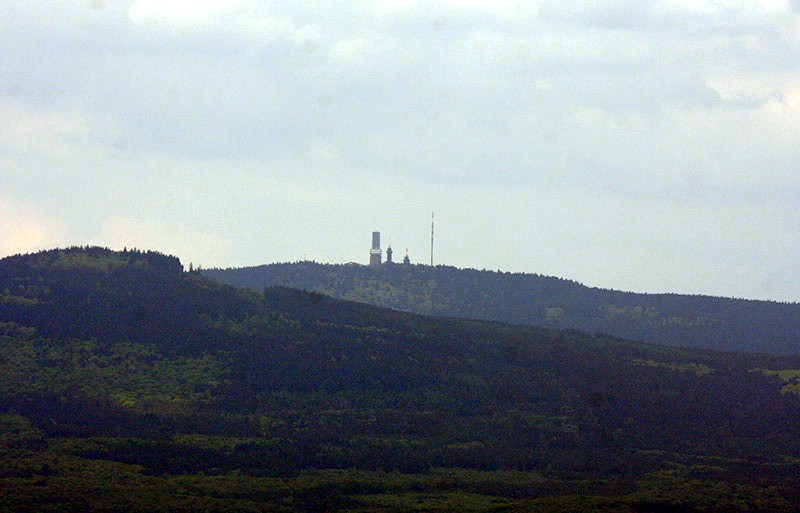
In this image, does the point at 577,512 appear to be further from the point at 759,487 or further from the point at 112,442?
the point at 112,442

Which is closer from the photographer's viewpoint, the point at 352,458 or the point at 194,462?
the point at 194,462

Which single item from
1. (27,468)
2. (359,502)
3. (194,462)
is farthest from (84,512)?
(194,462)

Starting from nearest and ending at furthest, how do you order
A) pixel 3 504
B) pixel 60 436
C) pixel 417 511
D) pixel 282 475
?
pixel 3 504
pixel 417 511
pixel 282 475
pixel 60 436

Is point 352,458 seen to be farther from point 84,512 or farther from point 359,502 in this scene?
point 84,512

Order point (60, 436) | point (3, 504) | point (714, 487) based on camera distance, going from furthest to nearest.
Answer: point (60, 436) < point (714, 487) < point (3, 504)

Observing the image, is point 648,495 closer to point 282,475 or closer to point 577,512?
point 577,512

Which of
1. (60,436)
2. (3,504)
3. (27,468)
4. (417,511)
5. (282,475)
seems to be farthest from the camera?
Answer: (60,436)

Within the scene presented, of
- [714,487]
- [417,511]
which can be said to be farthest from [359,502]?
[714,487]

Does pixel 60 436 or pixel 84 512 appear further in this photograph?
pixel 60 436

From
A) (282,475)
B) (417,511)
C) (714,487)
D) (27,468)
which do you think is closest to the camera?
(417,511)
